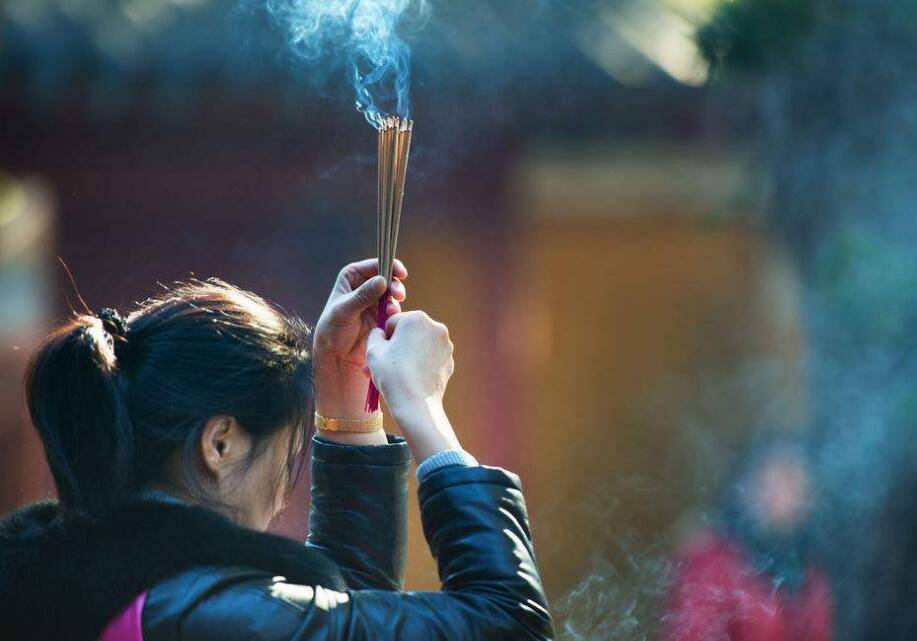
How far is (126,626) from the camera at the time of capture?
3.76 feet

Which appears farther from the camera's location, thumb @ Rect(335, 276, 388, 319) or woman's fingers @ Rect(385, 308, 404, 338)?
thumb @ Rect(335, 276, 388, 319)

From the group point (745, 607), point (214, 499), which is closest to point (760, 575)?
point (745, 607)

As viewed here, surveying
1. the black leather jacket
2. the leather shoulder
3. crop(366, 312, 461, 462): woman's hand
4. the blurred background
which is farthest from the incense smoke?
the leather shoulder

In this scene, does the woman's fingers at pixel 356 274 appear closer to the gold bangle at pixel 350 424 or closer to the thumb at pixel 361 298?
the thumb at pixel 361 298

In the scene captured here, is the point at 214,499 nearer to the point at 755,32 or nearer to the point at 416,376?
the point at 416,376

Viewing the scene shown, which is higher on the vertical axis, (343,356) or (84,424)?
(343,356)

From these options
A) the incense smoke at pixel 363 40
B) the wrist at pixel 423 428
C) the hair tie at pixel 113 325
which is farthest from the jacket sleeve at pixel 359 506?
the incense smoke at pixel 363 40

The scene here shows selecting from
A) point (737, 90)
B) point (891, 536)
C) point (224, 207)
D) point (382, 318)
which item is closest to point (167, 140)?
point (224, 207)

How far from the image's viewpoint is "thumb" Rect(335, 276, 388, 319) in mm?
1616

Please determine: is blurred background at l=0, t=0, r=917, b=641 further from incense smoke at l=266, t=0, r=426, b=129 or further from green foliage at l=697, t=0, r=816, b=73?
incense smoke at l=266, t=0, r=426, b=129

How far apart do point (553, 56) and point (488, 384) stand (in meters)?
1.16

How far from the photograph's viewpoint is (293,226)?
3420 millimetres

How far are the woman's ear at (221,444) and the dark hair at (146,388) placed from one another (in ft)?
0.03

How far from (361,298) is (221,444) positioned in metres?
0.40
